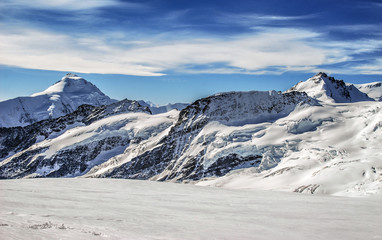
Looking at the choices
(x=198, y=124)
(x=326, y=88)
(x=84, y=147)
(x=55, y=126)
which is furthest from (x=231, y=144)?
(x=55, y=126)

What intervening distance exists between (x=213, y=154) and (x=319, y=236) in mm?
79549

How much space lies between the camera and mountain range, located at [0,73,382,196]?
225ft

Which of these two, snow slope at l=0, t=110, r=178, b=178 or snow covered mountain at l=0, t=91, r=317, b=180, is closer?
snow covered mountain at l=0, t=91, r=317, b=180

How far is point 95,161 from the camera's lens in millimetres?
122688

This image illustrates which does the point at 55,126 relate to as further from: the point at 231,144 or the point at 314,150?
the point at 314,150

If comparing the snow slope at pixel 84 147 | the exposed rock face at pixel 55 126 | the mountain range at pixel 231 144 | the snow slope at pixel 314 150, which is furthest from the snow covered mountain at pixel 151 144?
the exposed rock face at pixel 55 126

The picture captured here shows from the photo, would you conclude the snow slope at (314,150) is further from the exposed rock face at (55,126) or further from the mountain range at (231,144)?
the exposed rock face at (55,126)

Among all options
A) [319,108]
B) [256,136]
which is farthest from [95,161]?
[319,108]

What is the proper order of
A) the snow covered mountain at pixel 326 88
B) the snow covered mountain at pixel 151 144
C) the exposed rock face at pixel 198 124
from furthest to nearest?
the snow covered mountain at pixel 326 88 → the snow covered mountain at pixel 151 144 → the exposed rock face at pixel 198 124

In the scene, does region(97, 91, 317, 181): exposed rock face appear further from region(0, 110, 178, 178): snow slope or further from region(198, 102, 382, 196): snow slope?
region(0, 110, 178, 178): snow slope

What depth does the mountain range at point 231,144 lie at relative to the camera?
225 ft

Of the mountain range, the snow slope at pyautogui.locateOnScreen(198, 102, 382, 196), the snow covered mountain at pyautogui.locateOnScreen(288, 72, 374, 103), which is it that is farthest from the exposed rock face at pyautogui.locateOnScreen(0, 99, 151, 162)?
the snow covered mountain at pyautogui.locateOnScreen(288, 72, 374, 103)

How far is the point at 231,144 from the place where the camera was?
314 feet

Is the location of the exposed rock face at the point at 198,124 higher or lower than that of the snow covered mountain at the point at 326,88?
lower
